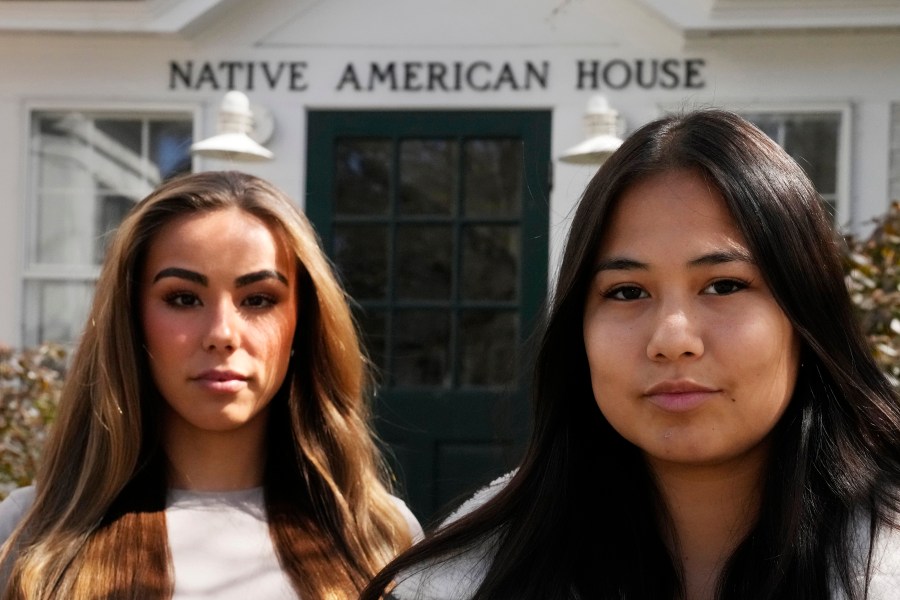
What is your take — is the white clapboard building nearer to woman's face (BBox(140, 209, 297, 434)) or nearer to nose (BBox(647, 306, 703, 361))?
woman's face (BBox(140, 209, 297, 434))

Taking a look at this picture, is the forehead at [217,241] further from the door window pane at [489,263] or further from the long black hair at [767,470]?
the door window pane at [489,263]

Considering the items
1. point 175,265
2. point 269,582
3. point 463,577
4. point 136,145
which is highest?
point 136,145

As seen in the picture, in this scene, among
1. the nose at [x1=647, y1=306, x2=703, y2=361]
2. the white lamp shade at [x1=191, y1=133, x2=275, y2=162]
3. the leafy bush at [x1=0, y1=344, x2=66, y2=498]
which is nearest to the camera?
the nose at [x1=647, y1=306, x2=703, y2=361]

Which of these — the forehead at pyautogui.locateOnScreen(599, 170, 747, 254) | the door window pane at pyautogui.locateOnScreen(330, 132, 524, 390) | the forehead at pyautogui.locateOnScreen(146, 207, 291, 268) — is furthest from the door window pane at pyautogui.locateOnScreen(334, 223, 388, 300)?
the forehead at pyautogui.locateOnScreen(599, 170, 747, 254)

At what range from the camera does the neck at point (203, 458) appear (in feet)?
8.94

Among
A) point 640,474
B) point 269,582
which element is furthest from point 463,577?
point 269,582

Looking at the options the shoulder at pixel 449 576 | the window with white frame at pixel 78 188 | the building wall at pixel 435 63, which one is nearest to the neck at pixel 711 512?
the shoulder at pixel 449 576

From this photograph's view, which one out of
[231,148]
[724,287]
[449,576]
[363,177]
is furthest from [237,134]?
[724,287]

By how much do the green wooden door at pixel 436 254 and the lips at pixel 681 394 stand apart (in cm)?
406

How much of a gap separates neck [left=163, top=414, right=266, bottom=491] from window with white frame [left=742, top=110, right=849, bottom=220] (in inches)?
143

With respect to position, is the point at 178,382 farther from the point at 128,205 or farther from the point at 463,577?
the point at 128,205

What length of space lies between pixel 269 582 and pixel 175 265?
669 millimetres

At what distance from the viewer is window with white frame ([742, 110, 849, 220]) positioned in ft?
18.7

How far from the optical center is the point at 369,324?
596 centimetres
